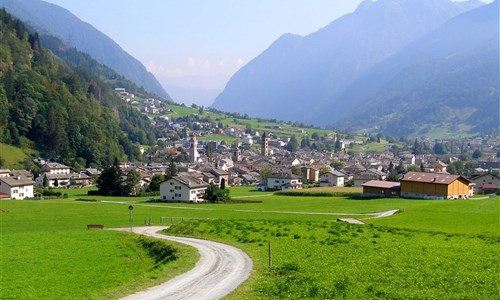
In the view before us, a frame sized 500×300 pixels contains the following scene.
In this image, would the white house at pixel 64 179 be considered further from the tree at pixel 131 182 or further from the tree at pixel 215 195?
the tree at pixel 215 195

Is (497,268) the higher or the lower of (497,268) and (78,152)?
the lower

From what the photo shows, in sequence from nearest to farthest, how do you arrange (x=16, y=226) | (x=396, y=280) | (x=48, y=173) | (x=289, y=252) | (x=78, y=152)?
1. (x=396, y=280)
2. (x=289, y=252)
3. (x=16, y=226)
4. (x=48, y=173)
5. (x=78, y=152)

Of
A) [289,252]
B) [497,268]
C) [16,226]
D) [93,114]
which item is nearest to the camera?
[497,268]

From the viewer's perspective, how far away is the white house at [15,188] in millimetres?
93438

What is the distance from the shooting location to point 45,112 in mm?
152250

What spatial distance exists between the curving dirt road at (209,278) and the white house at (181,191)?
62.9 m

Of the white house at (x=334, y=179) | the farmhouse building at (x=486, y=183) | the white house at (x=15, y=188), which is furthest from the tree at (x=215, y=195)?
the farmhouse building at (x=486, y=183)

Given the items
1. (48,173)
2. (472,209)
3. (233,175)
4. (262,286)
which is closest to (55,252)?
(262,286)

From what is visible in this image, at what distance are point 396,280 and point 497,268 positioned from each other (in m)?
5.18

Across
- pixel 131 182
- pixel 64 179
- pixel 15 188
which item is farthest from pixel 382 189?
pixel 64 179

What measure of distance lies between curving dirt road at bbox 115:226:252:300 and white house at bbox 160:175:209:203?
206 feet

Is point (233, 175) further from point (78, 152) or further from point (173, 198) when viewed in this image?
point (173, 198)

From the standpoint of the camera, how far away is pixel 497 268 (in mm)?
Answer: 23203

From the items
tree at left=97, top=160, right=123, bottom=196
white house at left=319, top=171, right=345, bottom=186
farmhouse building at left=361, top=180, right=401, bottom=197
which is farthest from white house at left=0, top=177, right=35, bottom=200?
white house at left=319, top=171, right=345, bottom=186
